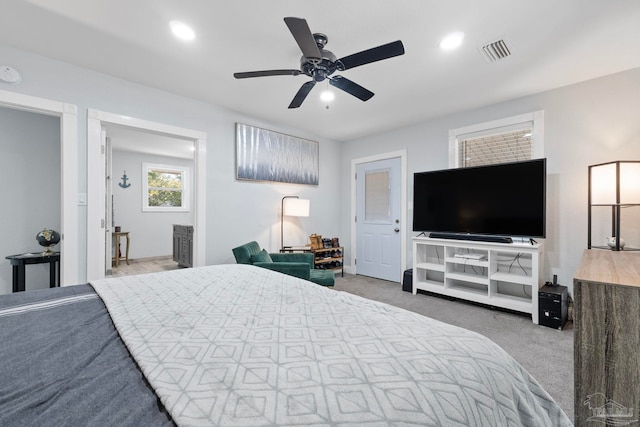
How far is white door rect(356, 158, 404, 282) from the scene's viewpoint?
462cm

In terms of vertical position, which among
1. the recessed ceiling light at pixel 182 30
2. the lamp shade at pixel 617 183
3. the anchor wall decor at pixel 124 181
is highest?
the recessed ceiling light at pixel 182 30

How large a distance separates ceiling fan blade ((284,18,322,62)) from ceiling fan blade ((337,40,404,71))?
0.21 metres

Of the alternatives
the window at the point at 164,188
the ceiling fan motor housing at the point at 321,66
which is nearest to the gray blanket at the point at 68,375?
the ceiling fan motor housing at the point at 321,66

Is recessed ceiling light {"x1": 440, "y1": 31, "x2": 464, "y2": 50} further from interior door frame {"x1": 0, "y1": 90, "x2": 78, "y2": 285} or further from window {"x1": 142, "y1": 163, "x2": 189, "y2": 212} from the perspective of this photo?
window {"x1": 142, "y1": 163, "x2": 189, "y2": 212}

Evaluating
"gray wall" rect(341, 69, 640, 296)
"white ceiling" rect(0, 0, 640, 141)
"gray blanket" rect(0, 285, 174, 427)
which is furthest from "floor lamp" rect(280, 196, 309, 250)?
"gray blanket" rect(0, 285, 174, 427)

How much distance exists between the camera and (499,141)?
3672 millimetres

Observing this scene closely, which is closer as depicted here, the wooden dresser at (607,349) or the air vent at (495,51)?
the wooden dresser at (607,349)

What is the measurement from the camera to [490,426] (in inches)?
26.0

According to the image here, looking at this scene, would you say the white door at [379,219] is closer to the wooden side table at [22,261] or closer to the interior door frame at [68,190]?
the interior door frame at [68,190]

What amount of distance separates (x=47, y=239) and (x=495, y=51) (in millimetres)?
4669

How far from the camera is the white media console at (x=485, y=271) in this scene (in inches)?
119

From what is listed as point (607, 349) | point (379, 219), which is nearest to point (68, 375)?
point (607, 349)

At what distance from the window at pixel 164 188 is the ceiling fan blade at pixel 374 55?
592cm

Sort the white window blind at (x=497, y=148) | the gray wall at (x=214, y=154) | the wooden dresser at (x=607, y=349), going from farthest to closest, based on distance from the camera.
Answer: the white window blind at (x=497, y=148) → the gray wall at (x=214, y=154) → the wooden dresser at (x=607, y=349)
